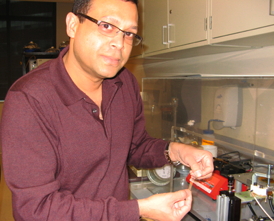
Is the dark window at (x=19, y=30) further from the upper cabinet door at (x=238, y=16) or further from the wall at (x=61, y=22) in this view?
the upper cabinet door at (x=238, y=16)

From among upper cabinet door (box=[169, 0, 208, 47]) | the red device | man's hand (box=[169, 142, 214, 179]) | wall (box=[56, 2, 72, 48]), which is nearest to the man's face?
man's hand (box=[169, 142, 214, 179])

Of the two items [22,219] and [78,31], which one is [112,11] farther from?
[22,219]

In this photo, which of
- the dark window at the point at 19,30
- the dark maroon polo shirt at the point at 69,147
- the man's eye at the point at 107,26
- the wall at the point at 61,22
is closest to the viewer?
the dark maroon polo shirt at the point at 69,147

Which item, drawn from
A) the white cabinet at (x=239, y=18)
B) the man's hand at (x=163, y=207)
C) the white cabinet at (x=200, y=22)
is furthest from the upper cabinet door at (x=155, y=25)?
the man's hand at (x=163, y=207)

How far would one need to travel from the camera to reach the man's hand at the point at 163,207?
76 cm

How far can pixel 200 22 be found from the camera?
140 centimetres

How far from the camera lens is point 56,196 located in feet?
2.43

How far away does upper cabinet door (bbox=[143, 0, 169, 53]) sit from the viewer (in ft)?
6.08

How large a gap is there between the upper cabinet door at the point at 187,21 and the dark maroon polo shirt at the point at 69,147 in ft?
1.73

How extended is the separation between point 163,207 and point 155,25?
1.60 meters

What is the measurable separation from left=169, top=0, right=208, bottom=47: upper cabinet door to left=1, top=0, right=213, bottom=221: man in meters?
0.55

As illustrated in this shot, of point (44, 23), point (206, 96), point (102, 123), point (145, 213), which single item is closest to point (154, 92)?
point (206, 96)

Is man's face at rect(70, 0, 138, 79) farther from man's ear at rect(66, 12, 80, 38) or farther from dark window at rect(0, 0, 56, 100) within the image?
dark window at rect(0, 0, 56, 100)

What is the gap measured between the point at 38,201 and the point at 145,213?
314 millimetres
